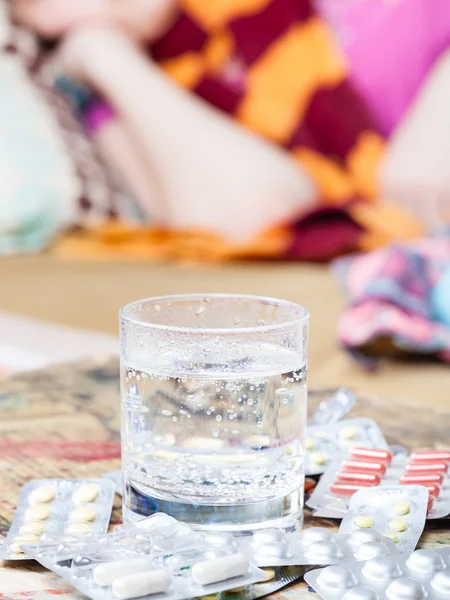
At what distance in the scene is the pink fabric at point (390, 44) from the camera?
5.56 feet

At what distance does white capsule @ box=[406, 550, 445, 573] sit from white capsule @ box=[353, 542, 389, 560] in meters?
0.01

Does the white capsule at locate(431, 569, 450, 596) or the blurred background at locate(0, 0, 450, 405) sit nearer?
the white capsule at locate(431, 569, 450, 596)

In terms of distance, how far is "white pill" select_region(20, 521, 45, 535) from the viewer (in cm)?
42

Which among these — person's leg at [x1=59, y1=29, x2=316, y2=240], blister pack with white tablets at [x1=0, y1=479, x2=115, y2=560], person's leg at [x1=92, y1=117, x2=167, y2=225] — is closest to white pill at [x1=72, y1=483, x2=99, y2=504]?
blister pack with white tablets at [x1=0, y1=479, x2=115, y2=560]

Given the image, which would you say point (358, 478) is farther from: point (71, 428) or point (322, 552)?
point (71, 428)

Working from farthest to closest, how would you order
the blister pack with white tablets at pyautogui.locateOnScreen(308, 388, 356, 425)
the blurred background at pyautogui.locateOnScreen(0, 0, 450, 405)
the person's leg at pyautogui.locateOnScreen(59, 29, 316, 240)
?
the person's leg at pyautogui.locateOnScreen(59, 29, 316, 240) < the blurred background at pyautogui.locateOnScreen(0, 0, 450, 405) < the blister pack with white tablets at pyautogui.locateOnScreen(308, 388, 356, 425)

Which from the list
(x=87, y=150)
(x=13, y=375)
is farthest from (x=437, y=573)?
(x=87, y=150)

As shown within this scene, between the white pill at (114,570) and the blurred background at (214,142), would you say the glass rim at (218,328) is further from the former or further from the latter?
the blurred background at (214,142)

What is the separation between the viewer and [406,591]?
1.15ft

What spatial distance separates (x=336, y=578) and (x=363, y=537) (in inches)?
1.5

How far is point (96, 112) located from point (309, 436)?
1.36 m

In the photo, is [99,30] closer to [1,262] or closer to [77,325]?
[1,262]

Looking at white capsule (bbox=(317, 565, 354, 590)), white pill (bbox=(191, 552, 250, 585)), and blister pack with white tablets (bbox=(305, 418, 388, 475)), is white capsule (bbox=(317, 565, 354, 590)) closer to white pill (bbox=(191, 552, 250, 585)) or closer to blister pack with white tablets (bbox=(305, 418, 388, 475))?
white pill (bbox=(191, 552, 250, 585))

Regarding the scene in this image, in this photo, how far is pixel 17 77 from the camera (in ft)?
5.35
